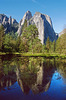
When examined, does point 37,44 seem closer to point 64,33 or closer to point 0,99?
point 64,33

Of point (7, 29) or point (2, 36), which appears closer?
point (2, 36)

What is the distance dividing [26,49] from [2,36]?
14765mm

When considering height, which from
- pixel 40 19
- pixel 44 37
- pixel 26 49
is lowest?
pixel 26 49

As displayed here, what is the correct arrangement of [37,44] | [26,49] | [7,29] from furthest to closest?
[7,29] < [26,49] < [37,44]

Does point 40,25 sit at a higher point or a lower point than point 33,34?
higher

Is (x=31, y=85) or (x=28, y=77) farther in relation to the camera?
(x=28, y=77)

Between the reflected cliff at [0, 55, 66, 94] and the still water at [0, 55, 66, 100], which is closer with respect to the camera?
the still water at [0, 55, 66, 100]

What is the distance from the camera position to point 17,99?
4484mm

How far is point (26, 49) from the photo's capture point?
52.9 m

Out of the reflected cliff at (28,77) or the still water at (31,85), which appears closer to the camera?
the still water at (31,85)

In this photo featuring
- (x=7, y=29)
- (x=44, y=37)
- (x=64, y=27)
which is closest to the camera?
(x=64, y=27)

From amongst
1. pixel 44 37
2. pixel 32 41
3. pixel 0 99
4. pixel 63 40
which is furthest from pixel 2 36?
pixel 44 37

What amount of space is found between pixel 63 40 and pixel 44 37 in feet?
471

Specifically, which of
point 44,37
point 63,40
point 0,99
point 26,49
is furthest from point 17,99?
point 44,37
